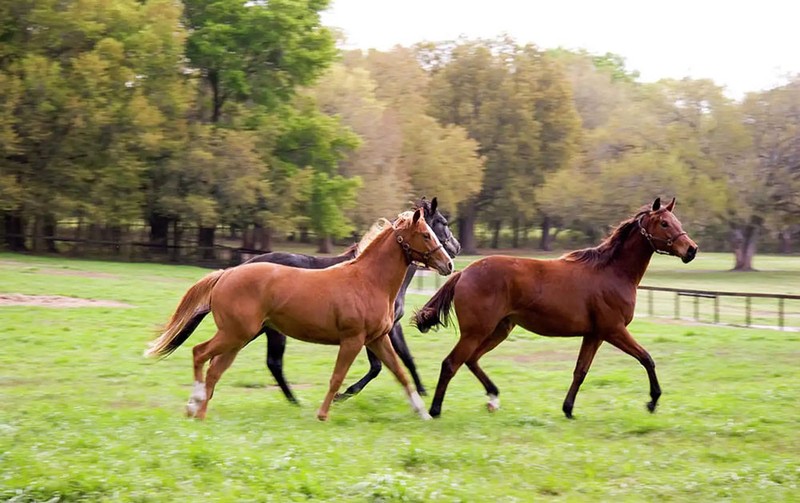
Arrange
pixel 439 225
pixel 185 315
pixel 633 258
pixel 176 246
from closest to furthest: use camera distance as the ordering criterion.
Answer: pixel 185 315 → pixel 633 258 → pixel 439 225 → pixel 176 246

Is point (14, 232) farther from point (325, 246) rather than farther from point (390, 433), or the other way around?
point (390, 433)

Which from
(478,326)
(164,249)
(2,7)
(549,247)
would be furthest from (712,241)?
(478,326)

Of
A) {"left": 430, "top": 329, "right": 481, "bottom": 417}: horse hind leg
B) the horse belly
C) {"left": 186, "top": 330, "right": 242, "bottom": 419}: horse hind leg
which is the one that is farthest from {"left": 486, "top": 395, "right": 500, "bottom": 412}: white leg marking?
{"left": 186, "top": 330, "right": 242, "bottom": 419}: horse hind leg

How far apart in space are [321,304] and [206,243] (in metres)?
38.2

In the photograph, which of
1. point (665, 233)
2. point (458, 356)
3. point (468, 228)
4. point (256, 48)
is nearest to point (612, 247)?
point (665, 233)

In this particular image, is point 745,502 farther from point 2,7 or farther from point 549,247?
point 549,247

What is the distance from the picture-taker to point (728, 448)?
26.2 ft

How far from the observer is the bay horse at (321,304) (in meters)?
8.84

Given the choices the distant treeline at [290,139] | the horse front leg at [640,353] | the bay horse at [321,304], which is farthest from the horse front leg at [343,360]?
the distant treeline at [290,139]

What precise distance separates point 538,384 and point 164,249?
114ft

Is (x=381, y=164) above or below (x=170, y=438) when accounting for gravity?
above

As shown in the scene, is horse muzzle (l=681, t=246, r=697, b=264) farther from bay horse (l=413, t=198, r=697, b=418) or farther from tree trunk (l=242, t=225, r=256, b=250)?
tree trunk (l=242, t=225, r=256, b=250)

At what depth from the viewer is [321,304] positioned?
8.91m

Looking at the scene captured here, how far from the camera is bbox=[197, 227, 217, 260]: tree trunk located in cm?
4438
